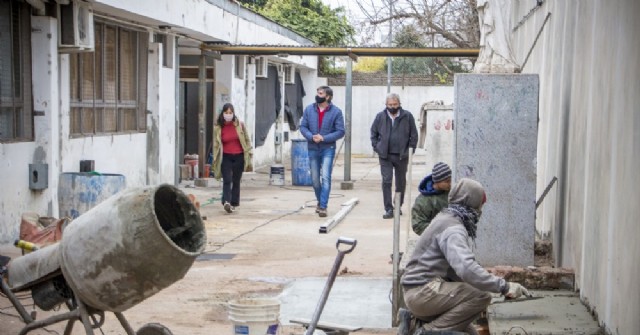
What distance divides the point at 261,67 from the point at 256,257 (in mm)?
15638

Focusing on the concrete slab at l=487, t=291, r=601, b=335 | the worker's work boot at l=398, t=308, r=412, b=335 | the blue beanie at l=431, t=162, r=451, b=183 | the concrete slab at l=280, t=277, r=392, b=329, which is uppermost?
the blue beanie at l=431, t=162, r=451, b=183

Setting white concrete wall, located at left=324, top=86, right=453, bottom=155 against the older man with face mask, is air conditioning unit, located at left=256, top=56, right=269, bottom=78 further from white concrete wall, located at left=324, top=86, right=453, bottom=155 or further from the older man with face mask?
the older man with face mask

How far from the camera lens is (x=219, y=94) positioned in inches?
909

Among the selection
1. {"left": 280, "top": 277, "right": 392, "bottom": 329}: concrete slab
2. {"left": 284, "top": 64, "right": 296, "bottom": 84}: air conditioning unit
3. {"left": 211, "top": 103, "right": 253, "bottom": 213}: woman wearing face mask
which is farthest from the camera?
{"left": 284, "top": 64, "right": 296, "bottom": 84}: air conditioning unit

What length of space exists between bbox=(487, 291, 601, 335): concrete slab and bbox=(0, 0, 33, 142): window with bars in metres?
6.25

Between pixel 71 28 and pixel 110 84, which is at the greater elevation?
pixel 71 28

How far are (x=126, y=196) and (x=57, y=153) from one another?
24.0 feet

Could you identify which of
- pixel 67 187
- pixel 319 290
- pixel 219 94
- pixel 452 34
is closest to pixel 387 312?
pixel 319 290

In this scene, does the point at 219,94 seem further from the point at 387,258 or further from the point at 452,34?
the point at 387,258

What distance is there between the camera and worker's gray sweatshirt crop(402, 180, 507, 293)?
6.15 metres

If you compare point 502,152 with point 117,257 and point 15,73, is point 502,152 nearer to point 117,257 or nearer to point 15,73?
point 117,257

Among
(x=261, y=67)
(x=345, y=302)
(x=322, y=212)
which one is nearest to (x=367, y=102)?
(x=261, y=67)

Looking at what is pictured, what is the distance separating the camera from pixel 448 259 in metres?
6.32

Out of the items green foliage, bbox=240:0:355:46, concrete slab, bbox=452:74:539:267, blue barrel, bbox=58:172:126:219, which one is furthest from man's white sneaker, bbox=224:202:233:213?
green foliage, bbox=240:0:355:46
